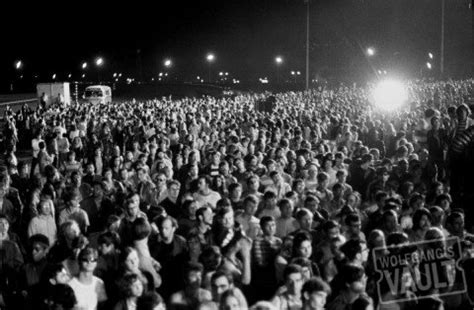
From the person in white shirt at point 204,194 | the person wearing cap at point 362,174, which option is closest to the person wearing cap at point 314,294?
the person in white shirt at point 204,194

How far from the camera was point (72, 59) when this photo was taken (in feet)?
293

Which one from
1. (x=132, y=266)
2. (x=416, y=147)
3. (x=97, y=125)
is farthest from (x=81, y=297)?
(x=97, y=125)

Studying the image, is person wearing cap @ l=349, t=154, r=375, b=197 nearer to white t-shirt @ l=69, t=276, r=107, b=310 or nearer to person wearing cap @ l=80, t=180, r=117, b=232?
person wearing cap @ l=80, t=180, r=117, b=232

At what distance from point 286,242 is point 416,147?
30.0 ft

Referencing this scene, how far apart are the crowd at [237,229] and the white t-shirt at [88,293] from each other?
0.04ft

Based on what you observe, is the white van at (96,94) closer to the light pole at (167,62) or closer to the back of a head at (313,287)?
the back of a head at (313,287)

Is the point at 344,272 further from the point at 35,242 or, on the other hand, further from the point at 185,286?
the point at 35,242

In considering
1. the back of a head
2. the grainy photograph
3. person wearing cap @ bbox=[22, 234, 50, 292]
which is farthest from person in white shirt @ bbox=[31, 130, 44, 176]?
the back of a head

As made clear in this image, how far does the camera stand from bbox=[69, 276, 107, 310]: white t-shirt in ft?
19.6

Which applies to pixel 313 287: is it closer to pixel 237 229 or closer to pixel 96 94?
pixel 237 229

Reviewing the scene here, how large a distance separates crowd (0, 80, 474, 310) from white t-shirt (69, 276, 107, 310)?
1 cm


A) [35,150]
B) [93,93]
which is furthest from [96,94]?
[35,150]

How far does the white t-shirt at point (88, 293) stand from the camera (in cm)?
597

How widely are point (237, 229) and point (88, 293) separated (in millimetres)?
2181
